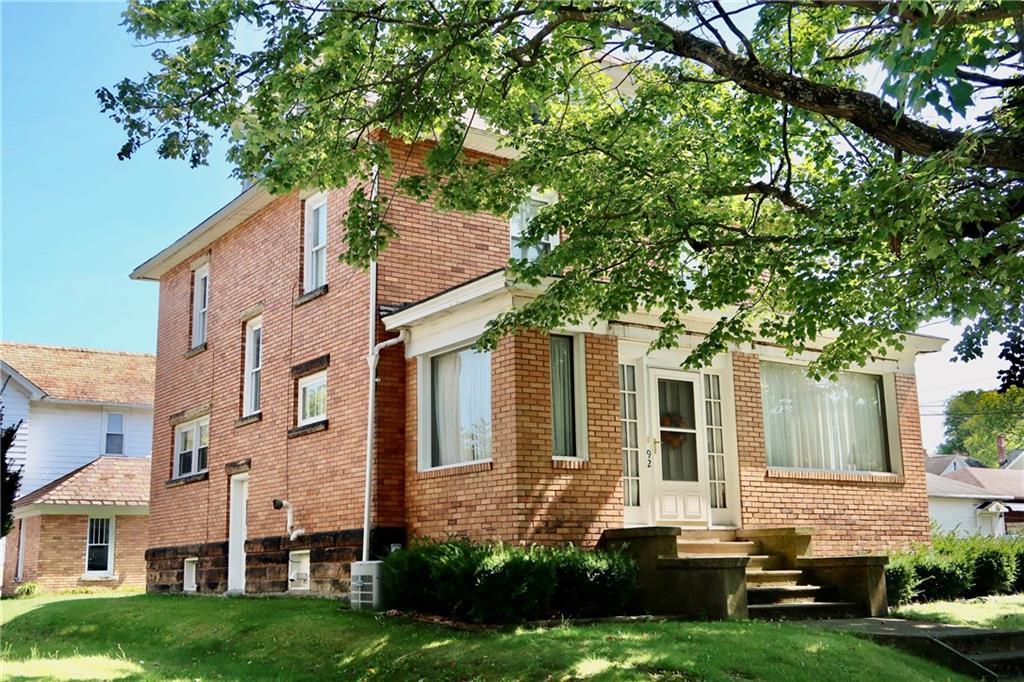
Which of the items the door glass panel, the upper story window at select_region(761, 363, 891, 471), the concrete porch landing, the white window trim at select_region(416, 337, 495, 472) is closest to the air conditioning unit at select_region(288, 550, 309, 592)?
the white window trim at select_region(416, 337, 495, 472)

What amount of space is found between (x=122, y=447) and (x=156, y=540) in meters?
13.1

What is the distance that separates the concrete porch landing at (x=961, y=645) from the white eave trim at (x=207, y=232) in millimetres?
11631

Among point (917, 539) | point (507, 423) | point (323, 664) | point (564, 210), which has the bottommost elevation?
point (323, 664)

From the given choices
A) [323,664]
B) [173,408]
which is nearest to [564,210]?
[323,664]

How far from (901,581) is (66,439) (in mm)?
27373

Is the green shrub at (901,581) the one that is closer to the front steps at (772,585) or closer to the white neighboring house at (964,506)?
the front steps at (772,585)

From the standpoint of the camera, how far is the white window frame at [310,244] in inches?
Result: 692

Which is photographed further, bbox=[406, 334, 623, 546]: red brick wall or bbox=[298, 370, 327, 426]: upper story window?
bbox=[298, 370, 327, 426]: upper story window

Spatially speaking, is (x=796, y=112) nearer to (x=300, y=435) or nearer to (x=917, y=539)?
(x=917, y=539)

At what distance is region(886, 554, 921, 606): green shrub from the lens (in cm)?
1405

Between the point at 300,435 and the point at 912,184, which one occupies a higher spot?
the point at 912,184

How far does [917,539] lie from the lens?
16641 mm

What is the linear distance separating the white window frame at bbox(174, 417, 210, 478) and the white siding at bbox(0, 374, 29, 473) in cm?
1136

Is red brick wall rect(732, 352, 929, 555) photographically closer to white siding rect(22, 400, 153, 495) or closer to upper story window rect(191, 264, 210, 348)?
upper story window rect(191, 264, 210, 348)
